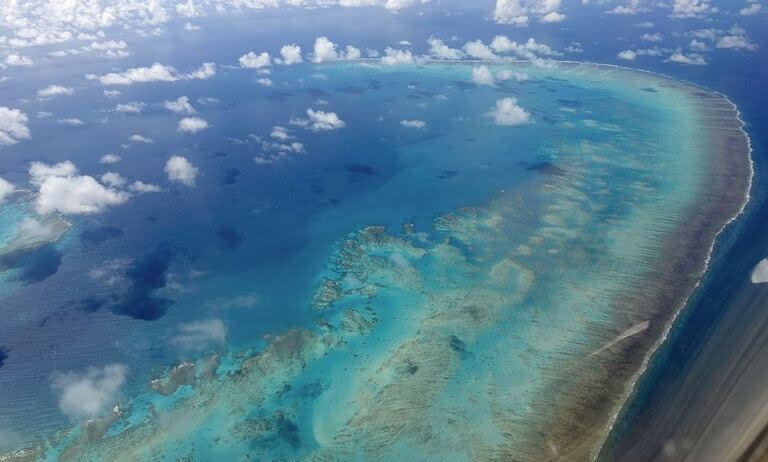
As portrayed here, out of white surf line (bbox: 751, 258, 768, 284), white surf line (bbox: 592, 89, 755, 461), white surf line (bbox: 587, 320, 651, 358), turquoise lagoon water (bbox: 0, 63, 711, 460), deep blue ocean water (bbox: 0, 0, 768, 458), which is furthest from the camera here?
white surf line (bbox: 751, 258, 768, 284)

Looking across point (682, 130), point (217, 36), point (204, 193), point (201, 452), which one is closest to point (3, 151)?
point (204, 193)

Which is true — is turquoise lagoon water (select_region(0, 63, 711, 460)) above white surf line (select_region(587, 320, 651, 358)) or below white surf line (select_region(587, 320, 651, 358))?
below

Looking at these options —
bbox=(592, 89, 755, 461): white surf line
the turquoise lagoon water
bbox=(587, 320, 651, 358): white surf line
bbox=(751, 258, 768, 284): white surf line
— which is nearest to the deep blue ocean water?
the turquoise lagoon water

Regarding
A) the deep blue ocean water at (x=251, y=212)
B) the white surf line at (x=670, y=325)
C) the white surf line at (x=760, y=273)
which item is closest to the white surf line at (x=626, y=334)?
the white surf line at (x=670, y=325)

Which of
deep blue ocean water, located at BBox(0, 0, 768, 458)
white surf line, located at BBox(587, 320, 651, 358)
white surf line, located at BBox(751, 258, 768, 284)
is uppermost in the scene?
white surf line, located at BBox(751, 258, 768, 284)

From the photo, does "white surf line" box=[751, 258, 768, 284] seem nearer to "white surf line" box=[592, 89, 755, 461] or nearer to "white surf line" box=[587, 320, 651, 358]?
"white surf line" box=[592, 89, 755, 461]
